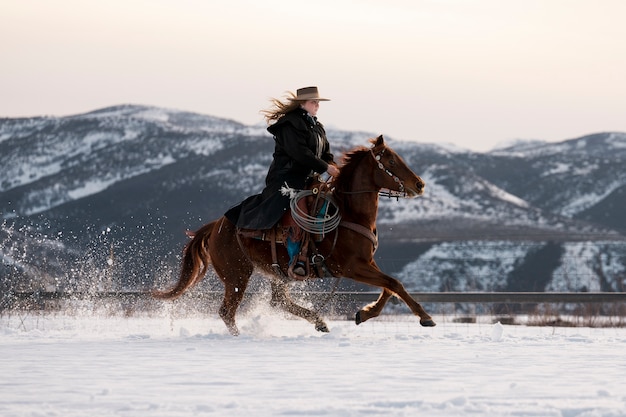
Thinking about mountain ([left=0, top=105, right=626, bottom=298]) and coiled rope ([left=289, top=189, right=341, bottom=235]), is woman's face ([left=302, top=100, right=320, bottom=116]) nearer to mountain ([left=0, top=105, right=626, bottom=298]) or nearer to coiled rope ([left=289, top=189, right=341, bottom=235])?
coiled rope ([left=289, top=189, right=341, bottom=235])

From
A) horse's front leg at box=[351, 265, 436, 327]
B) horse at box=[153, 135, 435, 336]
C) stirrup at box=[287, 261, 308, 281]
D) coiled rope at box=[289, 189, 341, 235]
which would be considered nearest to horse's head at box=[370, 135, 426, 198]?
horse at box=[153, 135, 435, 336]

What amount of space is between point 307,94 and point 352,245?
5.24 feet

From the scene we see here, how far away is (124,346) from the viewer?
1088 cm

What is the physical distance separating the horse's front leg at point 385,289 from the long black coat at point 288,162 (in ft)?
3.47

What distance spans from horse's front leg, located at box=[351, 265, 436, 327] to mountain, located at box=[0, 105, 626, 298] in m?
44.1

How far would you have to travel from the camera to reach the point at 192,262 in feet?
43.3

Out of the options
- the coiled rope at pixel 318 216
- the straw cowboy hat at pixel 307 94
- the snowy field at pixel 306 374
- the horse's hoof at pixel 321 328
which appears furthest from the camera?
the horse's hoof at pixel 321 328

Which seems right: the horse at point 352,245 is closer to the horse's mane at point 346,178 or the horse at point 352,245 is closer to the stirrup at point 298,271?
the horse's mane at point 346,178

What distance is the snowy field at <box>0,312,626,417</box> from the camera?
6785mm

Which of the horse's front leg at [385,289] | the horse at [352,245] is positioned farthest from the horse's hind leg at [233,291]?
the horse's front leg at [385,289]

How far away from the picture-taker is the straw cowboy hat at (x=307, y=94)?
1180 centimetres

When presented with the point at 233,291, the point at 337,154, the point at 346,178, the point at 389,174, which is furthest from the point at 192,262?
the point at 337,154

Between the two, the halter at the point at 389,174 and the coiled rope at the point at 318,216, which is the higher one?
the halter at the point at 389,174

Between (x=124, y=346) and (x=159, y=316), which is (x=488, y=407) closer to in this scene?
(x=124, y=346)
